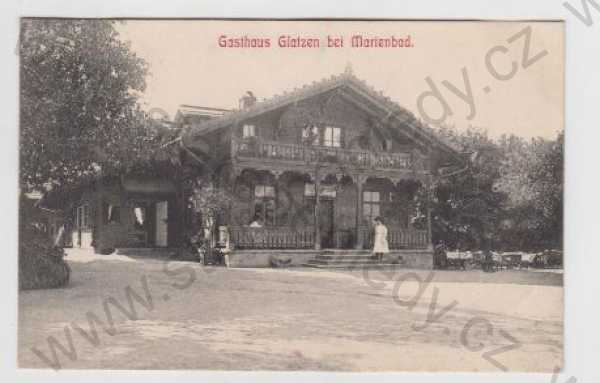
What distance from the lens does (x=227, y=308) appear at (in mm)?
10281

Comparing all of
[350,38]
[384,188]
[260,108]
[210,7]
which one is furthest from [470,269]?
[210,7]

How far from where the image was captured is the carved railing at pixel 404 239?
1909 cm

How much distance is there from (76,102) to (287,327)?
237 inches

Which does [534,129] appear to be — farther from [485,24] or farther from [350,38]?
[350,38]

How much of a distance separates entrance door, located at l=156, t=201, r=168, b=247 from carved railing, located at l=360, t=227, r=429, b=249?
247 inches

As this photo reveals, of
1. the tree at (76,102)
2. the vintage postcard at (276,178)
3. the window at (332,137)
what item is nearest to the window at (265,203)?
the vintage postcard at (276,178)

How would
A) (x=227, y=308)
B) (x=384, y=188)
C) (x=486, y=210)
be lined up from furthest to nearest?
(x=384, y=188) < (x=486, y=210) < (x=227, y=308)

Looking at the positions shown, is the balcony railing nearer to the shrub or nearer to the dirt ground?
the dirt ground

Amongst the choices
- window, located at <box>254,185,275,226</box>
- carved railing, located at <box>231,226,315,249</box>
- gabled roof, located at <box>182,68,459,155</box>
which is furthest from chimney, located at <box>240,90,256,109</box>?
window, located at <box>254,185,275,226</box>

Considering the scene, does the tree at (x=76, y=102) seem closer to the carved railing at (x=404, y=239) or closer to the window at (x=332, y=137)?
the window at (x=332, y=137)

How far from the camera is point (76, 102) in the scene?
1187 cm

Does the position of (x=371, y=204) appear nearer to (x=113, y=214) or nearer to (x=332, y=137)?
(x=332, y=137)

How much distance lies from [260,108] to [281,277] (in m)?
4.13

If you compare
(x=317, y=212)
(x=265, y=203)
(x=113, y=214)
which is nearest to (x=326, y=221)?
(x=317, y=212)
